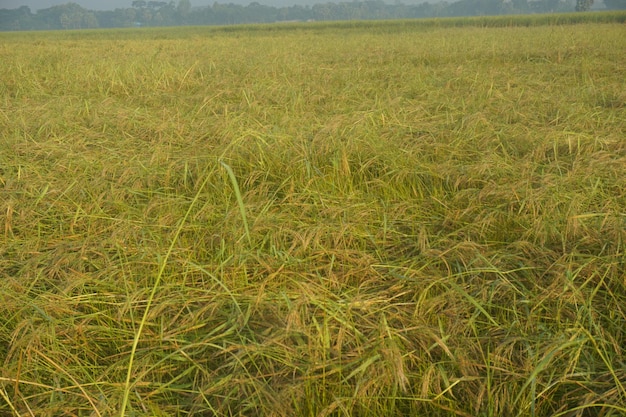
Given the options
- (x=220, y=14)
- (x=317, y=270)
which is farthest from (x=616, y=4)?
(x=317, y=270)

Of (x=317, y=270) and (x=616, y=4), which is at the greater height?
(x=616, y=4)

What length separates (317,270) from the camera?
1422 mm

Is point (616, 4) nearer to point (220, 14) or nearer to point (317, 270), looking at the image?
point (220, 14)

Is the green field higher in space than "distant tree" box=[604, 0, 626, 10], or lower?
lower

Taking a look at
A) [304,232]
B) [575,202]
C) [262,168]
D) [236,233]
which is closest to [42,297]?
[236,233]

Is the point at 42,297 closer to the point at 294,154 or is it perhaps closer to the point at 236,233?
the point at 236,233

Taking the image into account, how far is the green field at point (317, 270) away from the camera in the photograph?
1017 millimetres

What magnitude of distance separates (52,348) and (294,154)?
1.53 meters

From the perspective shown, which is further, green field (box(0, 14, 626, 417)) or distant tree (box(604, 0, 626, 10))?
distant tree (box(604, 0, 626, 10))

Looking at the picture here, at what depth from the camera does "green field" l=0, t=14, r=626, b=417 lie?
102 centimetres

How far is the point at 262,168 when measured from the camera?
7.53ft

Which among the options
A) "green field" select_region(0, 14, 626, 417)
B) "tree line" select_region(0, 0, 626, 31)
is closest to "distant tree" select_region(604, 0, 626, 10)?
"tree line" select_region(0, 0, 626, 31)

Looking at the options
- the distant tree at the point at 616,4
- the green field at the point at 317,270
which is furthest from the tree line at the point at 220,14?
the green field at the point at 317,270

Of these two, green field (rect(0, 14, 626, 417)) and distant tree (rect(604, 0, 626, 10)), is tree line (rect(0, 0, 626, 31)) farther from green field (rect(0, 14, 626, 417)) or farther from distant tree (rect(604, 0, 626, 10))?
green field (rect(0, 14, 626, 417))
